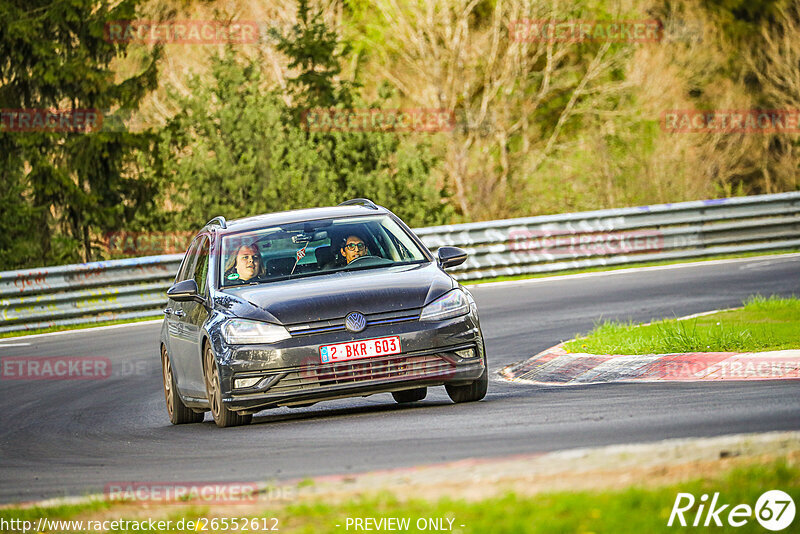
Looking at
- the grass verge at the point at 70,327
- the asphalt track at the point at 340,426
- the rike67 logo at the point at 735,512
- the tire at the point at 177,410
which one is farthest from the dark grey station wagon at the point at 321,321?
the grass verge at the point at 70,327

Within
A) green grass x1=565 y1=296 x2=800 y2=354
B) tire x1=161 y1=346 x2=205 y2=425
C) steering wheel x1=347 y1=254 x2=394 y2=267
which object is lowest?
green grass x1=565 y1=296 x2=800 y2=354

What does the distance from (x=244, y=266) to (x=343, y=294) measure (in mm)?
1248

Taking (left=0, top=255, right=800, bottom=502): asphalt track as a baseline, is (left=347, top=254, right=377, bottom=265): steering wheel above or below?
above

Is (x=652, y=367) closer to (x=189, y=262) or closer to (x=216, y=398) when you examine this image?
(x=216, y=398)

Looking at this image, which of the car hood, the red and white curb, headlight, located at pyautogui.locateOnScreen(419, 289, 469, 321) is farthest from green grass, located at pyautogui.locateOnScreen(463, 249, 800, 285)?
headlight, located at pyautogui.locateOnScreen(419, 289, 469, 321)

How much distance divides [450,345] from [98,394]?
5486 mm

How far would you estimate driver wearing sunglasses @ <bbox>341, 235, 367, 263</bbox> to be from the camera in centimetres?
1084

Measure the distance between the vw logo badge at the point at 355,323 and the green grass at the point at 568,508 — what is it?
3.60 meters

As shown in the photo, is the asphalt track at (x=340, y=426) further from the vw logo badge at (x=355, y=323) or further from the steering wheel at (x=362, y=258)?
the steering wheel at (x=362, y=258)

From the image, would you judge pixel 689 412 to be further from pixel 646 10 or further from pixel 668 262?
pixel 646 10

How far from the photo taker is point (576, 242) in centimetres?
2383

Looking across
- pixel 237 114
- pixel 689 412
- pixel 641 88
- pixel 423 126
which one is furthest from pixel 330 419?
pixel 641 88

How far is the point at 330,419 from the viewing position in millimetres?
10219

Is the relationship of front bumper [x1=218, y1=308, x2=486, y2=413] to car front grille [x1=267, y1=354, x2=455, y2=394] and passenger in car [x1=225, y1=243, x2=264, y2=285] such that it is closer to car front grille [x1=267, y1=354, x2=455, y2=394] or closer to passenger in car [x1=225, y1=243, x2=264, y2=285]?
car front grille [x1=267, y1=354, x2=455, y2=394]
